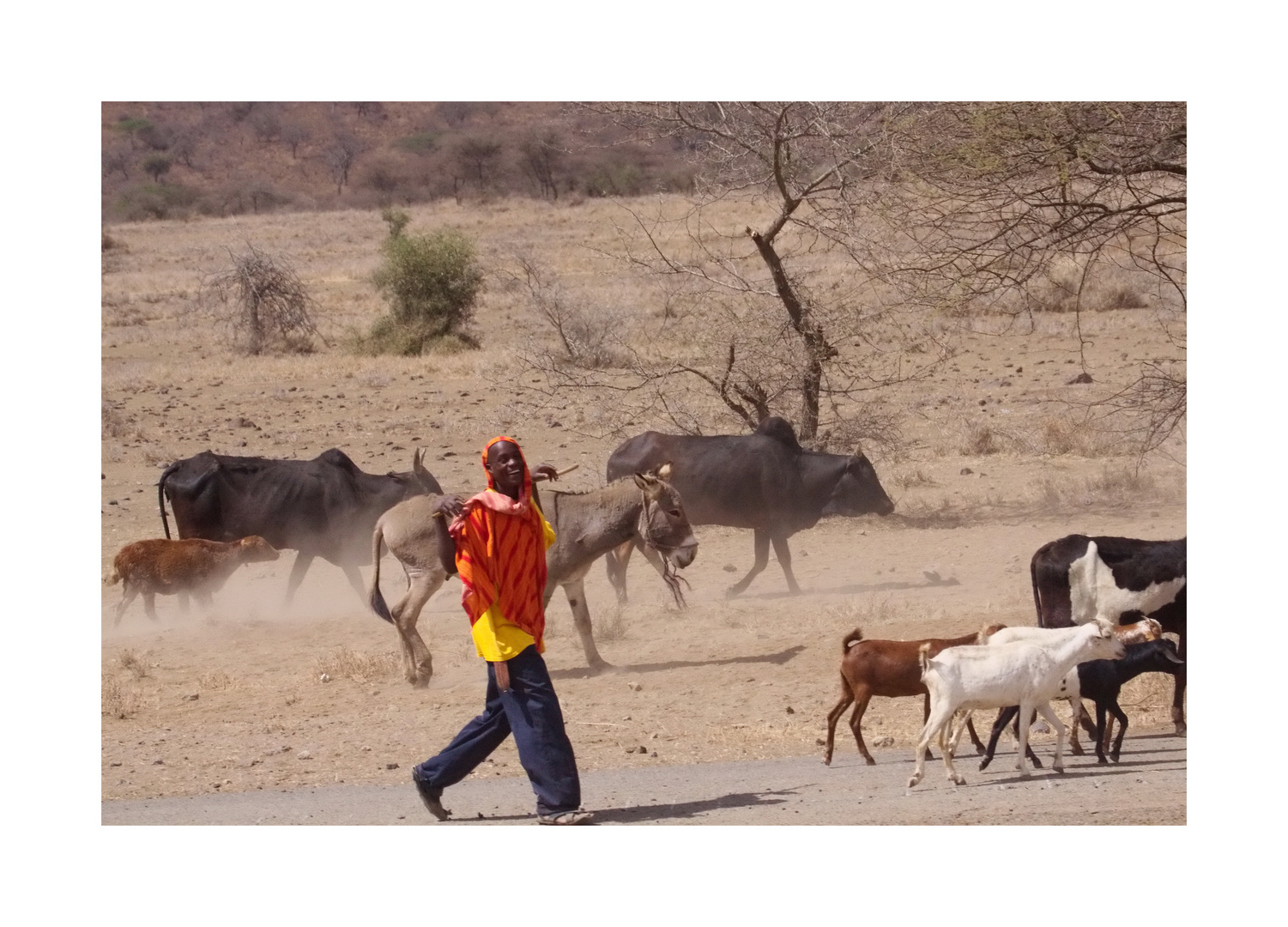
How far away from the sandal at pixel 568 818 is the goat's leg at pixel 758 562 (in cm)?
731

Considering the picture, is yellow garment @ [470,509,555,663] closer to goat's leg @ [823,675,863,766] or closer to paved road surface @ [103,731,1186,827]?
paved road surface @ [103,731,1186,827]

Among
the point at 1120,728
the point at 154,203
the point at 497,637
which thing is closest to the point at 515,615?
the point at 497,637

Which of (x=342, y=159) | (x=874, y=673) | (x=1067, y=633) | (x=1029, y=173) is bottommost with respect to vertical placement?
(x=874, y=673)

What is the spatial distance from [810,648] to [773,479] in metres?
3.57

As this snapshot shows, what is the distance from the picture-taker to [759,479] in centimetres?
1479

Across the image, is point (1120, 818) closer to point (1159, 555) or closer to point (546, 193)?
point (1159, 555)

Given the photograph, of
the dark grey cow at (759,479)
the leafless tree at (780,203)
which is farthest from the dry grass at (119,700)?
the leafless tree at (780,203)

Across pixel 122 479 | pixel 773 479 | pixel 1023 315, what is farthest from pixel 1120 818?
pixel 1023 315

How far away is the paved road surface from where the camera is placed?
6.97 meters

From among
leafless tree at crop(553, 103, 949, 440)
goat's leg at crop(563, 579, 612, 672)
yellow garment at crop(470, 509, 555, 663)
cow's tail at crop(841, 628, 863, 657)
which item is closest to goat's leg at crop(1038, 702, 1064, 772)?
cow's tail at crop(841, 628, 863, 657)

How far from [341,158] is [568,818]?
71.4 metres

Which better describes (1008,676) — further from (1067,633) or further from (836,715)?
(836,715)

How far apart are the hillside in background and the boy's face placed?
46834mm

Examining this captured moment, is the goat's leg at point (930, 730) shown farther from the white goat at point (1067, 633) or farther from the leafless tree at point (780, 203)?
the leafless tree at point (780, 203)
